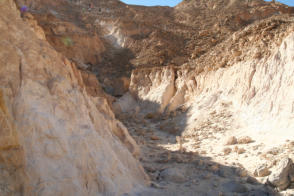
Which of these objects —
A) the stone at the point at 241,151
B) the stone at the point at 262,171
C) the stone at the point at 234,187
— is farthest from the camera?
the stone at the point at 241,151

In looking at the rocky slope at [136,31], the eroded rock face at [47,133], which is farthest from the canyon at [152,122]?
the rocky slope at [136,31]

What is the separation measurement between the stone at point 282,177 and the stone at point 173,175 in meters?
1.87

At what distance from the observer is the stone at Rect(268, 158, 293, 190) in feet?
16.2

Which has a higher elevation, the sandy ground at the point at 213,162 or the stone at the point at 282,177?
the stone at the point at 282,177

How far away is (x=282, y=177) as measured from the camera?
499 centimetres

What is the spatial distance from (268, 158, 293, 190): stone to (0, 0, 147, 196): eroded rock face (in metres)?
2.64

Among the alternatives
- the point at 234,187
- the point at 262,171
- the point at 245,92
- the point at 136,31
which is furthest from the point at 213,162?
the point at 136,31

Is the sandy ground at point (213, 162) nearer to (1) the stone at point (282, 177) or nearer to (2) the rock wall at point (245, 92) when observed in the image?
(1) the stone at point (282, 177)

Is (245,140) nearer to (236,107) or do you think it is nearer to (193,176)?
(236,107)

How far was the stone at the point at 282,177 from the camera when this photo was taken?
4.94 metres

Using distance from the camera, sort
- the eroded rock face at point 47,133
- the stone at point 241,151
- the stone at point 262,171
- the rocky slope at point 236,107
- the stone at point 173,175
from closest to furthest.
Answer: the eroded rock face at point 47,133 < the stone at point 262,171 < the stone at point 173,175 < the rocky slope at point 236,107 < the stone at point 241,151

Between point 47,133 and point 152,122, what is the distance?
10481mm

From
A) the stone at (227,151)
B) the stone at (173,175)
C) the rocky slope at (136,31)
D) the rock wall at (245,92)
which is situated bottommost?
the stone at (173,175)

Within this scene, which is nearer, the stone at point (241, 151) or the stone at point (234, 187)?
the stone at point (234, 187)
